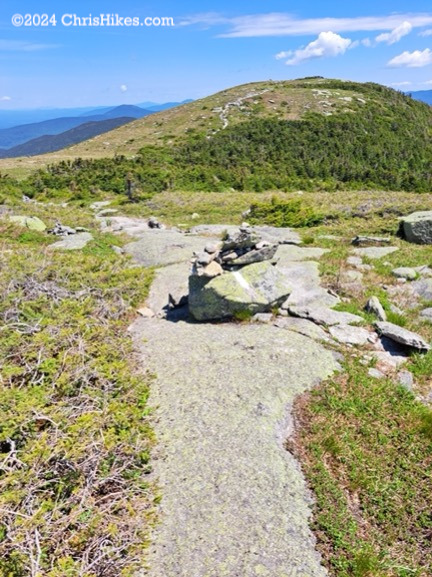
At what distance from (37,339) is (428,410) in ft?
31.2

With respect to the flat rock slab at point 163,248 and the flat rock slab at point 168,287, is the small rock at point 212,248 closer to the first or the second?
the flat rock slab at point 168,287

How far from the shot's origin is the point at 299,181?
58.7 m

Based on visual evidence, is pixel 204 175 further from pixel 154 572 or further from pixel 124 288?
pixel 154 572

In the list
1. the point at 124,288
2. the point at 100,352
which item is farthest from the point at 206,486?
the point at 124,288

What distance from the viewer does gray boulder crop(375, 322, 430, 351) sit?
12766mm

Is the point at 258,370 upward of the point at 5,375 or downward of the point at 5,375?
downward

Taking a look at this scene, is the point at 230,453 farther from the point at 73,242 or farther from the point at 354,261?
the point at 73,242

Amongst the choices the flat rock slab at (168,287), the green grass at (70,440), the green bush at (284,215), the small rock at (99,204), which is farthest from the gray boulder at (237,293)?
the small rock at (99,204)

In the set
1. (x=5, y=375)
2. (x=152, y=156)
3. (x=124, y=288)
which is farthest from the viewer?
(x=152, y=156)

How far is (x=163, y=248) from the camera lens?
2303cm

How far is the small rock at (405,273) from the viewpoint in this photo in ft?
58.3

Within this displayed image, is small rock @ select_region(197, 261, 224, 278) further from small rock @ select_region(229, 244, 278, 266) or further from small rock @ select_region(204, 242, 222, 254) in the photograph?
small rock @ select_region(229, 244, 278, 266)

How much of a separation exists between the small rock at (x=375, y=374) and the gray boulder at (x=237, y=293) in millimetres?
3793

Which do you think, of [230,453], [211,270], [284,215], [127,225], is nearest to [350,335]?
[211,270]
